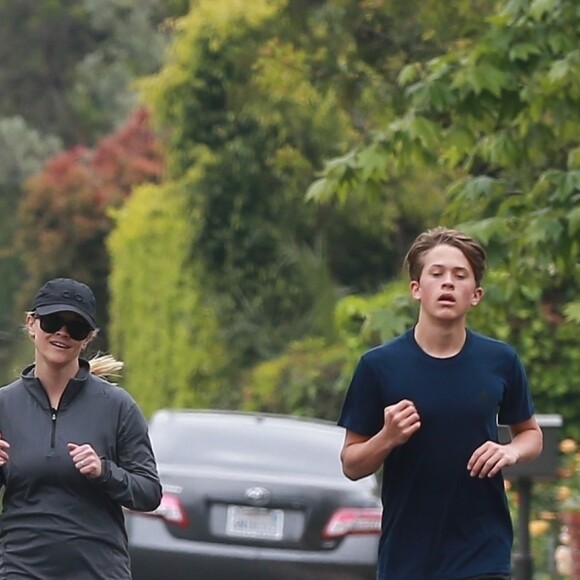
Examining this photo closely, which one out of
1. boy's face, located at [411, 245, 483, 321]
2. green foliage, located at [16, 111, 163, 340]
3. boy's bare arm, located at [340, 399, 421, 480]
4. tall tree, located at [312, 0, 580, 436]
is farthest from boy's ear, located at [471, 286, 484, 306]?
green foliage, located at [16, 111, 163, 340]

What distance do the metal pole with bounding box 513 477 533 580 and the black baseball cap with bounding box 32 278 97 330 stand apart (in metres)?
4.75

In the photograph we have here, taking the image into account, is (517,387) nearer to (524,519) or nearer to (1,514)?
(1,514)

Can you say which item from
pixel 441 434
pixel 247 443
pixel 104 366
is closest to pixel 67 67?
pixel 247 443

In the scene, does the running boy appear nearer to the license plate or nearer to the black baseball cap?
the black baseball cap

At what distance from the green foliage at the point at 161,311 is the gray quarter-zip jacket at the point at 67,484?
2006cm

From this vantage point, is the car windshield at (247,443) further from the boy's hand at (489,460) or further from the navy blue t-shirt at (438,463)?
the boy's hand at (489,460)

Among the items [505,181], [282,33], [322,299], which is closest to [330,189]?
[505,181]

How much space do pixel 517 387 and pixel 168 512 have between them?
5.11 meters

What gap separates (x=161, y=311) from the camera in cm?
2830

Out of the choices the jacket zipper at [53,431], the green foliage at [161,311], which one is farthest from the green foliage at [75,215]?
the jacket zipper at [53,431]

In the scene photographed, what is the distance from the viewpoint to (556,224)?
8.60 m

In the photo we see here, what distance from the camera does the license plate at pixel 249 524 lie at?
10.3 metres

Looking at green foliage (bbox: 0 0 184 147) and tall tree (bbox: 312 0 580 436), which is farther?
green foliage (bbox: 0 0 184 147)

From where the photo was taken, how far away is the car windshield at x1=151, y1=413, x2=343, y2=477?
10.7 metres
